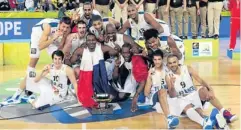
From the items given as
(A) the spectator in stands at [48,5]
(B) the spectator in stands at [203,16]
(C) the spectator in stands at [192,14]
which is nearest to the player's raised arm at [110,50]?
(C) the spectator in stands at [192,14]

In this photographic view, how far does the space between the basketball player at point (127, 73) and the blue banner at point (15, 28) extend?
622 centimetres

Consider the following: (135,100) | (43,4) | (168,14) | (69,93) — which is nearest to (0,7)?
(43,4)

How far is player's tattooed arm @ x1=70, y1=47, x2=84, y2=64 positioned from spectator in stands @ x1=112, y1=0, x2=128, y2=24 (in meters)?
4.54

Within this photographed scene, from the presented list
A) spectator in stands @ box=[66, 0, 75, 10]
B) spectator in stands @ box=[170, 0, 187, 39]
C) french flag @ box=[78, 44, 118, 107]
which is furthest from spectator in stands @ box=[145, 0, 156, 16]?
french flag @ box=[78, 44, 118, 107]

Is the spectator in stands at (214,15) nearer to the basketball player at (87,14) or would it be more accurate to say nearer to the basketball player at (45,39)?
the basketball player at (87,14)

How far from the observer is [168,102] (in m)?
5.45

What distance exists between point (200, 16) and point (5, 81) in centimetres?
524

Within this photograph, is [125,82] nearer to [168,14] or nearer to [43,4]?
[168,14]

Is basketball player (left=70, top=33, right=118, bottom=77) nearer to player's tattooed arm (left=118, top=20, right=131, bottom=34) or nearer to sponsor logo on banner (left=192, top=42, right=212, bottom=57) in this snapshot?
player's tattooed arm (left=118, top=20, right=131, bottom=34)

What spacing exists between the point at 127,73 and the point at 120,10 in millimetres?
4769

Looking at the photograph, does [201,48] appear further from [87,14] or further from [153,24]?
[87,14]

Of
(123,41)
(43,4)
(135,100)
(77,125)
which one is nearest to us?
(77,125)

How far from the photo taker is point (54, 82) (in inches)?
241

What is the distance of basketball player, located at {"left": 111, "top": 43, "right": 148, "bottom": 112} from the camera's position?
604 cm
